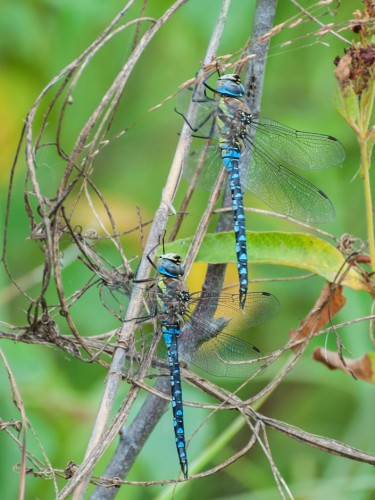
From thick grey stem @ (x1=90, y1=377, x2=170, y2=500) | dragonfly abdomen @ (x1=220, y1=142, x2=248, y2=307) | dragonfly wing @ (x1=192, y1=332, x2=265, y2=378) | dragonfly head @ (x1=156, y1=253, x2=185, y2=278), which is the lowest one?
thick grey stem @ (x1=90, y1=377, x2=170, y2=500)

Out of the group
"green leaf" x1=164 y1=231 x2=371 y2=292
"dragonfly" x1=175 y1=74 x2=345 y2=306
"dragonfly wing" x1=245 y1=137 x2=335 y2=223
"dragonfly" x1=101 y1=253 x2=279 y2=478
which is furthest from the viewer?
"dragonfly wing" x1=245 y1=137 x2=335 y2=223

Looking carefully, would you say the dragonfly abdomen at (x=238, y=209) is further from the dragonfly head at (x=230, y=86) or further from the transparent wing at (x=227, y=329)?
the dragonfly head at (x=230, y=86)

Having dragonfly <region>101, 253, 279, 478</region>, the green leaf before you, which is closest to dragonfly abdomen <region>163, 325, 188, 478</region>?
dragonfly <region>101, 253, 279, 478</region>

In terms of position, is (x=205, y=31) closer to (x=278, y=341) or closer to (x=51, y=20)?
(x=51, y=20)

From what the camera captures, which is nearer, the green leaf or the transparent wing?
the green leaf

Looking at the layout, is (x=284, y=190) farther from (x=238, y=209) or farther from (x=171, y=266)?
(x=171, y=266)

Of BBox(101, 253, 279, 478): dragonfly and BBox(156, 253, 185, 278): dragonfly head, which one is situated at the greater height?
BBox(156, 253, 185, 278): dragonfly head

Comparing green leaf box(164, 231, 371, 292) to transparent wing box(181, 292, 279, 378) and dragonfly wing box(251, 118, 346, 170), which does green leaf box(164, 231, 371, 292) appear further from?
dragonfly wing box(251, 118, 346, 170)
